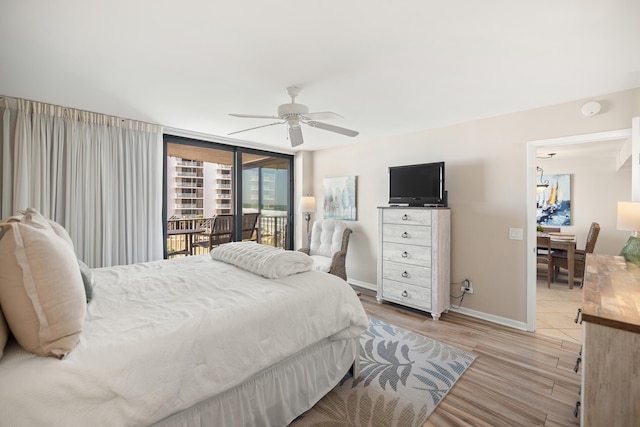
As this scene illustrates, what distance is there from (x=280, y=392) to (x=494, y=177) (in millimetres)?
3268

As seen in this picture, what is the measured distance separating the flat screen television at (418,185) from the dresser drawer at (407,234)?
1.20ft

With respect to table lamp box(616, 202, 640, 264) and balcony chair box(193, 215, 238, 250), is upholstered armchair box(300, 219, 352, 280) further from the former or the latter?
table lamp box(616, 202, 640, 264)

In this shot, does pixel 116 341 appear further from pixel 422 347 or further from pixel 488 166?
pixel 488 166

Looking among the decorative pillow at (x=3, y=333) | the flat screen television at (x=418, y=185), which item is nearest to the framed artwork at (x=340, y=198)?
the flat screen television at (x=418, y=185)

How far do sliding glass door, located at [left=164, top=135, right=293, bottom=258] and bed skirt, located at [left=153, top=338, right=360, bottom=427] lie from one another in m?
3.02

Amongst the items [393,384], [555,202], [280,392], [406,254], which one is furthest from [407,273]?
[555,202]

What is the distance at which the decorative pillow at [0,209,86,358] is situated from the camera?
3.53ft

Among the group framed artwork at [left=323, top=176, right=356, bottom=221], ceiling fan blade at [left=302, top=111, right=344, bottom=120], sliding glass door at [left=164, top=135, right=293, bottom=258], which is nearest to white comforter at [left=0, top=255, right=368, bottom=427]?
ceiling fan blade at [left=302, top=111, right=344, bottom=120]

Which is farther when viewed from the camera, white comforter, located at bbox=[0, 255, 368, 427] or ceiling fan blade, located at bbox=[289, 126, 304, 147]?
ceiling fan blade, located at bbox=[289, 126, 304, 147]

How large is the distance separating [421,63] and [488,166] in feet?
6.48

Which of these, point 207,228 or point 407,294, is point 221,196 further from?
point 407,294

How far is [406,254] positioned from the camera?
12.5ft

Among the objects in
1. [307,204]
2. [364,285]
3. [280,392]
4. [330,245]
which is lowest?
[364,285]

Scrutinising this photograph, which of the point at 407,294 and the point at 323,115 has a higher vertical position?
the point at 323,115
